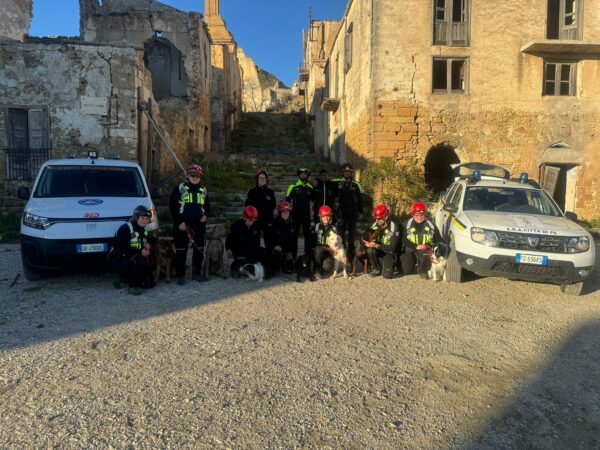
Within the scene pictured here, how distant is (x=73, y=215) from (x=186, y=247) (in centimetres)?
154

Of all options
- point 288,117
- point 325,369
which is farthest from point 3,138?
point 288,117

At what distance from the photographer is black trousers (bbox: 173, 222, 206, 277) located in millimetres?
6160

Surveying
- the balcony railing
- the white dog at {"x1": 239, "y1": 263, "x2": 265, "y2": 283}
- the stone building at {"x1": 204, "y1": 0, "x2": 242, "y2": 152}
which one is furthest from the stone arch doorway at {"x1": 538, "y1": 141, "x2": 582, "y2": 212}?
the stone building at {"x1": 204, "y1": 0, "x2": 242, "y2": 152}

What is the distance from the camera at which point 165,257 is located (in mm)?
6125

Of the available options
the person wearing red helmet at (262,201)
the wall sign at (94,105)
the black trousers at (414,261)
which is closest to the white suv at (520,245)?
the black trousers at (414,261)

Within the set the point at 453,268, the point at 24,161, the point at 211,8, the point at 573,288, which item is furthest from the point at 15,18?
the point at 573,288

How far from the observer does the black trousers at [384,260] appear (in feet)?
21.6

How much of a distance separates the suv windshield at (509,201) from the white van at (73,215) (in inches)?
197

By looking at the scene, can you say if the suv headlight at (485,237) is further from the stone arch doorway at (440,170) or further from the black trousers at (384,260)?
the stone arch doorway at (440,170)

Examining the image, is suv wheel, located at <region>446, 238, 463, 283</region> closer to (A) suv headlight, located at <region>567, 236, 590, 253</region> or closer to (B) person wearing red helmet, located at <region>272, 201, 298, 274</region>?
(A) suv headlight, located at <region>567, 236, 590, 253</region>

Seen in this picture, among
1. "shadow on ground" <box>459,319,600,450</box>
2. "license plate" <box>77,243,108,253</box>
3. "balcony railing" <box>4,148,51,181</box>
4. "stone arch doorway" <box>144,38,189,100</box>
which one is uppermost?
"stone arch doorway" <box>144,38,189,100</box>

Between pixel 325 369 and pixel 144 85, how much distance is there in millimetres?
10900

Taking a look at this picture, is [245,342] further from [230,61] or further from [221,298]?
[230,61]

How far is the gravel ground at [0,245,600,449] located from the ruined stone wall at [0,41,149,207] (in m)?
6.36
